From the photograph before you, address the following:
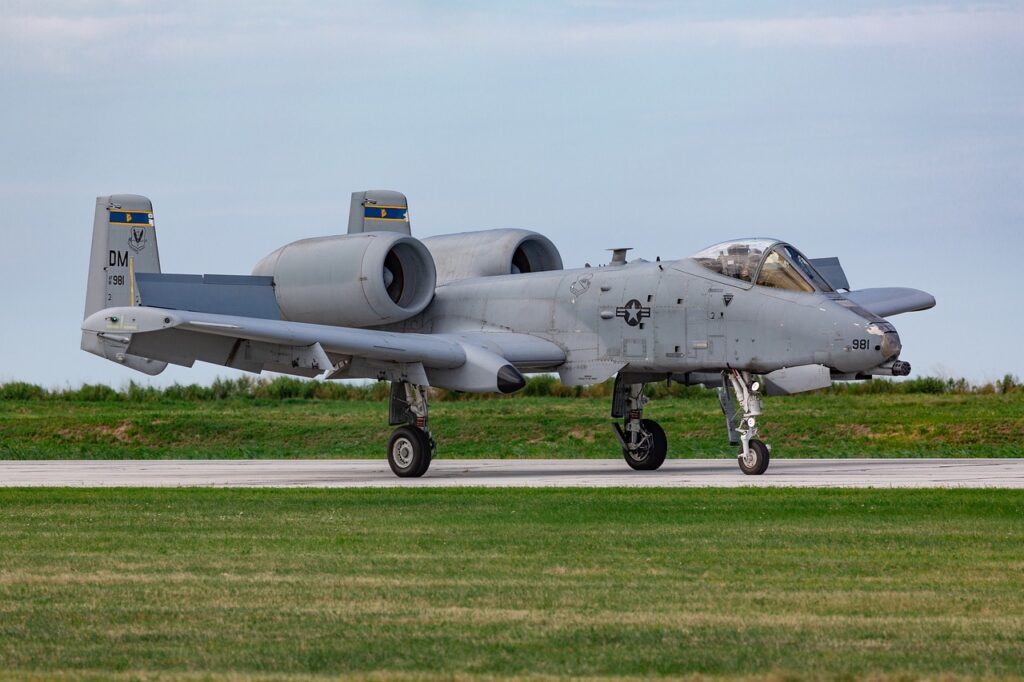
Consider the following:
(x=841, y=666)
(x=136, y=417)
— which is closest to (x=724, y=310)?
(x=841, y=666)

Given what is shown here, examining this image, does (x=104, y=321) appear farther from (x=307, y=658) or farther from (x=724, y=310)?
(x=307, y=658)

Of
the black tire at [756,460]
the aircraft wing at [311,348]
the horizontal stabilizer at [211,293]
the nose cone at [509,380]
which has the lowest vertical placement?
the black tire at [756,460]

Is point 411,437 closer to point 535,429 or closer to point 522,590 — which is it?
point 535,429

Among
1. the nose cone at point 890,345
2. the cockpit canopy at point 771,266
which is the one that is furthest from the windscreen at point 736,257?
the nose cone at point 890,345

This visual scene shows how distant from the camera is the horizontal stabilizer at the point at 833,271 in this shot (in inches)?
1075

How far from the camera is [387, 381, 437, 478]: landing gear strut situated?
23250 mm

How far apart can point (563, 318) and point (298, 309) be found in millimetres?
4688

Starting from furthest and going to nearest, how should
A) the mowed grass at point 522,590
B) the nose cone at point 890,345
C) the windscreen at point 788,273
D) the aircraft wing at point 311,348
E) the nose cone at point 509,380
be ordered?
1. the nose cone at point 509,380
2. the windscreen at point 788,273
3. the aircraft wing at point 311,348
4. the nose cone at point 890,345
5. the mowed grass at point 522,590

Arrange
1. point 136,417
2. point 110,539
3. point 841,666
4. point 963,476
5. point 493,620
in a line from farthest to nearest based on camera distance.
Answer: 1. point 136,417
2. point 963,476
3. point 110,539
4. point 493,620
5. point 841,666

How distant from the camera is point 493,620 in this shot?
830cm

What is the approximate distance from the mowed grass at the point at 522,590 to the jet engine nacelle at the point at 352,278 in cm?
939

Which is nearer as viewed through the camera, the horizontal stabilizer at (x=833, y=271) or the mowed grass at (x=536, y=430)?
the horizontal stabilizer at (x=833, y=271)

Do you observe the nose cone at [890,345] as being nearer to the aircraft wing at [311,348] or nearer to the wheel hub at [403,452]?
the aircraft wing at [311,348]

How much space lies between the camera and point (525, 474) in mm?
23344
